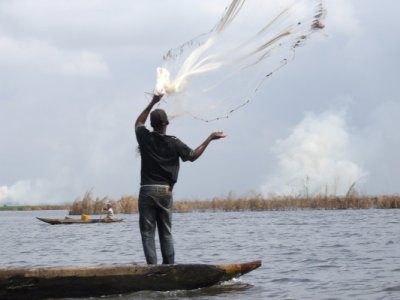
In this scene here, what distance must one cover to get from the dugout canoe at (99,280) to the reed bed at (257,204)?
122 feet

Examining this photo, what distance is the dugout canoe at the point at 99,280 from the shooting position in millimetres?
9180

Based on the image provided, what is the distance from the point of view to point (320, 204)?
4794 cm

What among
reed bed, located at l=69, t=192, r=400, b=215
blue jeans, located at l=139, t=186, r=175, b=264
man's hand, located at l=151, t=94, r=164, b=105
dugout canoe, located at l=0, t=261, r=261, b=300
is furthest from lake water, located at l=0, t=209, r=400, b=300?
reed bed, located at l=69, t=192, r=400, b=215

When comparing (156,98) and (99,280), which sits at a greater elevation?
(156,98)

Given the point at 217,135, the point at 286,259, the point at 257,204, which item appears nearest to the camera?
the point at 217,135

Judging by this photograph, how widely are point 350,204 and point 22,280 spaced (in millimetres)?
39899

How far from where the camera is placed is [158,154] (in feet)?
31.8

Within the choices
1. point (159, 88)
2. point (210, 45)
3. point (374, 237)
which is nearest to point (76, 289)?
point (159, 88)

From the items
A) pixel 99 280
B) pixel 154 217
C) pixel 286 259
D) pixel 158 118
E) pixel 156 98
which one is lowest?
pixel 99 280

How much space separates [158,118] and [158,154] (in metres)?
0.43

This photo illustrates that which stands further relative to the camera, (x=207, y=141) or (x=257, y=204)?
(x=257, y=204)

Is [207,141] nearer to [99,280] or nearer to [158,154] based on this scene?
[158,154]

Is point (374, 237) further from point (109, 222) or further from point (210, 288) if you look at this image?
point (109, 222)

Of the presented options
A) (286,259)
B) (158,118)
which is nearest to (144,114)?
(158,118)
